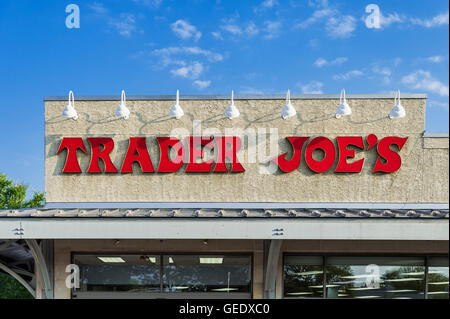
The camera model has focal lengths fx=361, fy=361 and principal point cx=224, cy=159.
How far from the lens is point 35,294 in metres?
7.68

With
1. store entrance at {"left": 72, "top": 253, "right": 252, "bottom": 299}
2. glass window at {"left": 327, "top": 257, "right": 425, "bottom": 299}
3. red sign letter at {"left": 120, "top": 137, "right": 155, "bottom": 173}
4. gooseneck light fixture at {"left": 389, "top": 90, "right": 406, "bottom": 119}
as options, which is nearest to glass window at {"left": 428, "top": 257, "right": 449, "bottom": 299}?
glass window at {"left": 327, "top": 257, "right": 425, "bottom": 299}

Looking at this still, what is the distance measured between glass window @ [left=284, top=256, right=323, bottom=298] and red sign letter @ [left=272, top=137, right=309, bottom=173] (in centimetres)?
185

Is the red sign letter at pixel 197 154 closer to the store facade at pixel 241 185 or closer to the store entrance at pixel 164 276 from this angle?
the store facade at pixel 241 185

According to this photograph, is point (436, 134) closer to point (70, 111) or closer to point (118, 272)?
point (118, 272)

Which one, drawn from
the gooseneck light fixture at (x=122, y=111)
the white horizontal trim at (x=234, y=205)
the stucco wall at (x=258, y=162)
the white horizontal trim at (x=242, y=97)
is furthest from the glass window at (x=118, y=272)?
the white horizontal trim at (x=242, y=97)

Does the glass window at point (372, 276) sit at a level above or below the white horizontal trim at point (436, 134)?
below

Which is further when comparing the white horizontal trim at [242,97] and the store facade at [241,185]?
the white horizontal trim at [242,97]

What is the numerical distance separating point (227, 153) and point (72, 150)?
10.8ft

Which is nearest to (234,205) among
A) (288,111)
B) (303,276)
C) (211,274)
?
(211,274)

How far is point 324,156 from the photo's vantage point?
24.8 ft

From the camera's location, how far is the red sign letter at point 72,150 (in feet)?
25.0

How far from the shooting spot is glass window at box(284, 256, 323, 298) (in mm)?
7387
